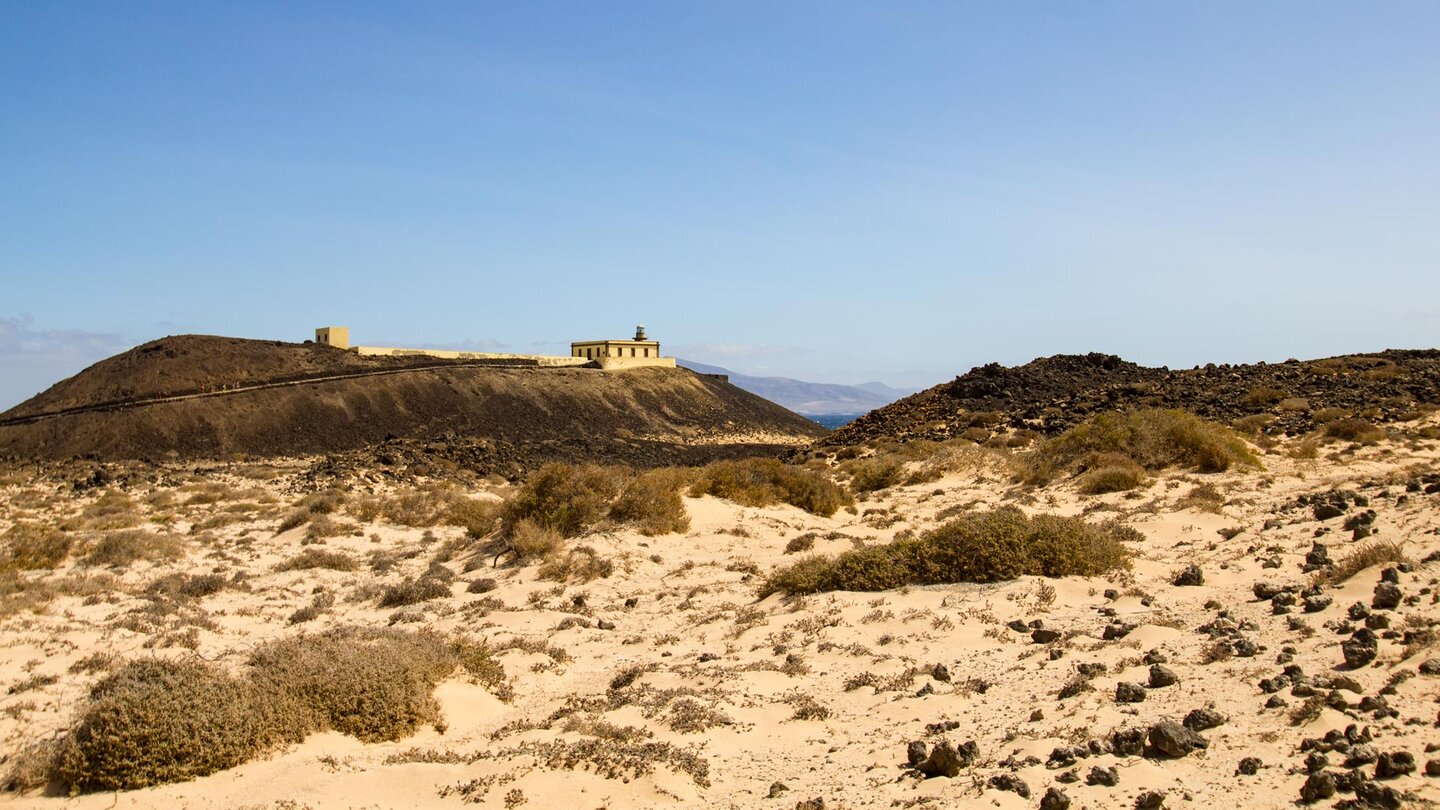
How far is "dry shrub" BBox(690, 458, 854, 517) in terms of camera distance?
19.2 m

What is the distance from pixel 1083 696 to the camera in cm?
675

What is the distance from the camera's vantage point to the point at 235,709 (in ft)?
23.2

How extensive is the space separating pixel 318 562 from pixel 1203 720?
45.8ft

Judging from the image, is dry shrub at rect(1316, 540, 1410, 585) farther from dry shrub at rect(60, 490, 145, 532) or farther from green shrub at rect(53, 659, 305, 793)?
dry shrub at rect(60, 490, 145, 532)

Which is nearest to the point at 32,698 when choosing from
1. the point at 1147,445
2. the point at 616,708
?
the point at 616,708

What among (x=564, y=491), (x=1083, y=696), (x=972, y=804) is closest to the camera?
(x=972, y=804)

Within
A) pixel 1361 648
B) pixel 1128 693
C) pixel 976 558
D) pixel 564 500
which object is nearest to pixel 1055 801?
pixel 1128 693

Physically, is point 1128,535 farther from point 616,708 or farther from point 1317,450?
point 1317,450

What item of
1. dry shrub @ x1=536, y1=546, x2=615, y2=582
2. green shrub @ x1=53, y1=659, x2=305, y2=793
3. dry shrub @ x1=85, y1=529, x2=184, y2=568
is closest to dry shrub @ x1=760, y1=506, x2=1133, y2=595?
dry shrub @ x1=536, y1=546, x2=615, y2=582

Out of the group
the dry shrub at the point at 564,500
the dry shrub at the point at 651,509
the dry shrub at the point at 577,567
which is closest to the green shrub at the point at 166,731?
the dry shrub at the point at 577,567

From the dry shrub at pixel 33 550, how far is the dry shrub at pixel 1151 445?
61.1 ft

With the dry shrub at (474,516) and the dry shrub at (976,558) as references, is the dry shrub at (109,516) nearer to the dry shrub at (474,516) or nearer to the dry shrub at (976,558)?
the dry shrub at (474,516)

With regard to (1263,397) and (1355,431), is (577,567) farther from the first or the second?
(1263,397)

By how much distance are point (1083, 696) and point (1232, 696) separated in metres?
0.98
